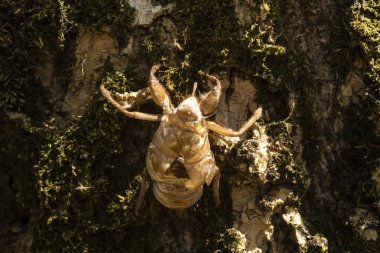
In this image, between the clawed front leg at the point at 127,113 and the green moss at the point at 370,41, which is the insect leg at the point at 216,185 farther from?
the green moss at the point at 370,41

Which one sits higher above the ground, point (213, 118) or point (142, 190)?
point (213, 118)

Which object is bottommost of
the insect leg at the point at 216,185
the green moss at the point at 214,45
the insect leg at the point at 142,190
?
the insect leg at the point at 142,190

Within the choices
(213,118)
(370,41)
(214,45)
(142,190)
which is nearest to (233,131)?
(213,118)

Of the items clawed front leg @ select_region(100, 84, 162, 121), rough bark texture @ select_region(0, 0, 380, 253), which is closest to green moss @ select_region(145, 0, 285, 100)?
rough bark texture @ select_region(0, 0, 380, 253)

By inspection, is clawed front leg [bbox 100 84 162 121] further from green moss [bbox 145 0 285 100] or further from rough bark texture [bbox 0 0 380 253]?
green moss [bbox 145 0 285 100]

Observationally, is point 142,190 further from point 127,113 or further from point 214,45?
point 214,45

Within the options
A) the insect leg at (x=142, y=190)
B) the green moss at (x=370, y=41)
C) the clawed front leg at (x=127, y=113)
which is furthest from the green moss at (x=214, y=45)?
the insect leg at (x=142, y=190)
